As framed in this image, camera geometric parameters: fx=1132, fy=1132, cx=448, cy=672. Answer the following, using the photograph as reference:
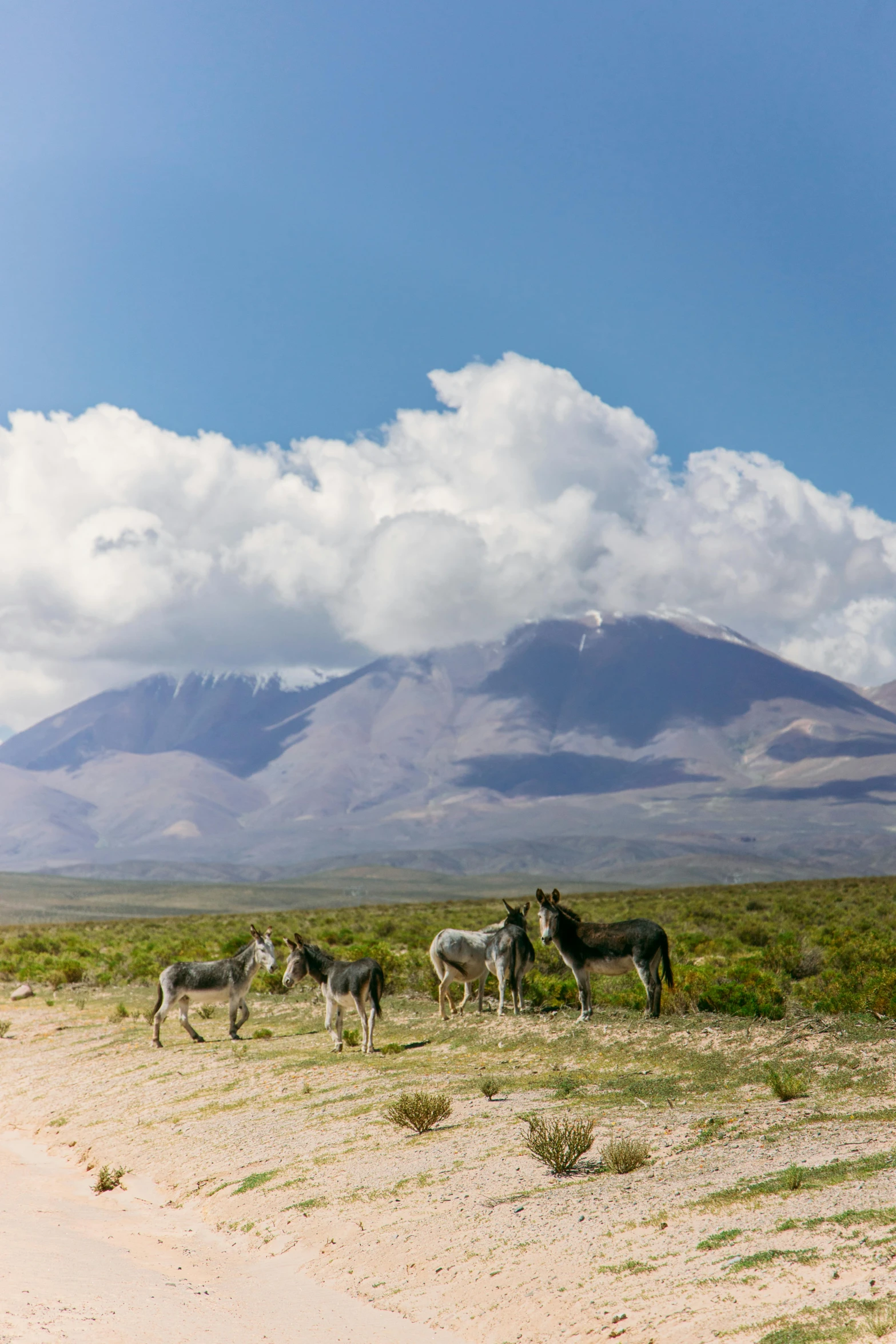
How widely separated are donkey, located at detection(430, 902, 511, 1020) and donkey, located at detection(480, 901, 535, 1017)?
0.50 ft

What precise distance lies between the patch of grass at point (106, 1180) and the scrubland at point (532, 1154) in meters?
0.43

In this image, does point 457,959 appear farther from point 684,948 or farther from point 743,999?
point 684,948

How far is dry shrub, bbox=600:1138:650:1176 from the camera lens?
39.5ft

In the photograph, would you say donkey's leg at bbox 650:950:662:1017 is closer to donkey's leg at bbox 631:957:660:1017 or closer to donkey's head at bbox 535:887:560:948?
donkey's leg at bbox 631:957:660:1017

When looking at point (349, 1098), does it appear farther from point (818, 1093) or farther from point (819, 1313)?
point (819, 1313)

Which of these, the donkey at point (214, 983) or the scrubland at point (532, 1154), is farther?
the donkey at point (214, 983)

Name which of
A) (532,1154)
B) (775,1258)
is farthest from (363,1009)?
(775,1258)

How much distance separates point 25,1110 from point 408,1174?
32.0 ft

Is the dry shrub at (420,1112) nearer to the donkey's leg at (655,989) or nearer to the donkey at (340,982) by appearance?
the donkey at (340,982)

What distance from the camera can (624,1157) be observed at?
1207cm

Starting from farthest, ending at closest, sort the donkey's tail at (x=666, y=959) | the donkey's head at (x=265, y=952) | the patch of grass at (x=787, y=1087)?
the donkey's head at (x=265, y=952)
the donkey's tail at (x=666, y=959)
the patch of grass at (x=787, y=1087)

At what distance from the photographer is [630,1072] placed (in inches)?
654

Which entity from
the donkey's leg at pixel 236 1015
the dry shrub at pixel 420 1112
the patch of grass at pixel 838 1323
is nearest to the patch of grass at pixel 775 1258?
the patch of grass at pixel 838 1323

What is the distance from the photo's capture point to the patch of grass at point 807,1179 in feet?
34.8
